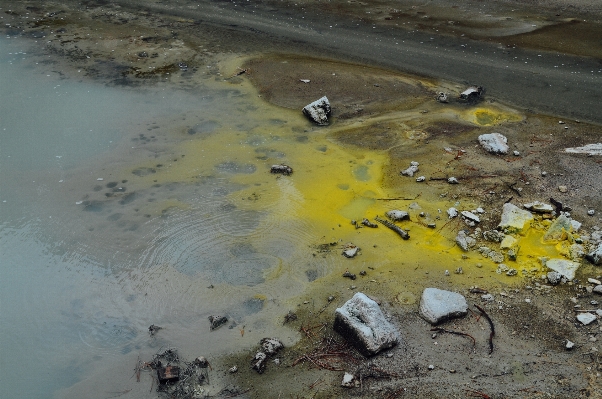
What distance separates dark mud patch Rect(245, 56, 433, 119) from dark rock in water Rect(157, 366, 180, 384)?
5036mm

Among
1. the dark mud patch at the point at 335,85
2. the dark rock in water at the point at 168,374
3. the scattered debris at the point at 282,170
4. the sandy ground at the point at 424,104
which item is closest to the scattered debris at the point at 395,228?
the sandy ground at the point at 424,104

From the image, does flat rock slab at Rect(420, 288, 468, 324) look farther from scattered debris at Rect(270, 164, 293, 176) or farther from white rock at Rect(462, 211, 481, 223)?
scattered debris at Rect(270, 164, 293, 176)

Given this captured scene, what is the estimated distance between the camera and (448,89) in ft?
30.9

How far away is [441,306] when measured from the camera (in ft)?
17.1

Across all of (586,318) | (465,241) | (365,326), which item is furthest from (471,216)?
(365,326)

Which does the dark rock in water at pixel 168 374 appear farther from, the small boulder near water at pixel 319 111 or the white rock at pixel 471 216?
the small boulder near water at pixel 319 111

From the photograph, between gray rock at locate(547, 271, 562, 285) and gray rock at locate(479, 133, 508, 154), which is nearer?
gray rock at locate(547, 271, 562, 285)

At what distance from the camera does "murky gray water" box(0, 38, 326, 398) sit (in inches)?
201

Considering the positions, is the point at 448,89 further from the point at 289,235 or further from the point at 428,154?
the point at 289,235

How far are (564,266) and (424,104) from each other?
402cm

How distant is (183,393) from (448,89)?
6.85m

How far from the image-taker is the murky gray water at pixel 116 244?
16.7ft

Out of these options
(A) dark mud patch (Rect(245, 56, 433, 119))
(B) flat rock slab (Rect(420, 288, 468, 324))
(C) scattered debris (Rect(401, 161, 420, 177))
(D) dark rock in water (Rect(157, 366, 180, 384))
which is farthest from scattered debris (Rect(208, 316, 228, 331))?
(A) dark mud patch (Rect(245, 56, 433, 119))

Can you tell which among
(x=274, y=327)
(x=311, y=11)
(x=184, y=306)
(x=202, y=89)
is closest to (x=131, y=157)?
(x=202, y=89)
